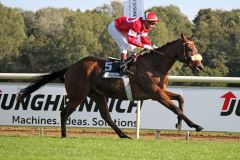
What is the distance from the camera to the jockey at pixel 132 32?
1208 cm

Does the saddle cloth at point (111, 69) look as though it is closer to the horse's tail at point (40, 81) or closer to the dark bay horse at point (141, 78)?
the dark bay horse at point (141, 78)

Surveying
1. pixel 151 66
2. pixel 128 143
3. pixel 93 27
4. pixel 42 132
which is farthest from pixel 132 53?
pixel 93 27

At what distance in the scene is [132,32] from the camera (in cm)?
1209

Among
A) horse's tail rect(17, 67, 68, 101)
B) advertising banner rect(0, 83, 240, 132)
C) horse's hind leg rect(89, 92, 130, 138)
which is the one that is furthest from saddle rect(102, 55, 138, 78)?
advertising banner rect(0, 83, 240, 132)

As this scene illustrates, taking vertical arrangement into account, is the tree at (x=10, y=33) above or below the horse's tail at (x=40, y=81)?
below

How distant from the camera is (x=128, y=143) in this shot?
10.6 m

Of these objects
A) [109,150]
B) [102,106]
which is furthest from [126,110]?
[109,150]

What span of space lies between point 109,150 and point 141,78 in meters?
2.74

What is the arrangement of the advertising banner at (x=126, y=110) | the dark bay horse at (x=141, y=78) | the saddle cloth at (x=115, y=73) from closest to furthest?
the dark bay horse at (x=141, y=78) < the saddle cloth at (x=115, y=73) < the advertising banner at (x=126, y=110)

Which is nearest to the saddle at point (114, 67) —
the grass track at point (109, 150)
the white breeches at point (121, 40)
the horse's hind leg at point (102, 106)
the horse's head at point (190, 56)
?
the white breeches at point (121, 40)

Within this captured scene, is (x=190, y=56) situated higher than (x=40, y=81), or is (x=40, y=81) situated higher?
(x=190, y=56)

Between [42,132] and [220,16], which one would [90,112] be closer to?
[42,132]

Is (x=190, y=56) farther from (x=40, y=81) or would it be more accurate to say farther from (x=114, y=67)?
(x=40, y=81)

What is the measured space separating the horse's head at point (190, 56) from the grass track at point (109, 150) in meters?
1.60
